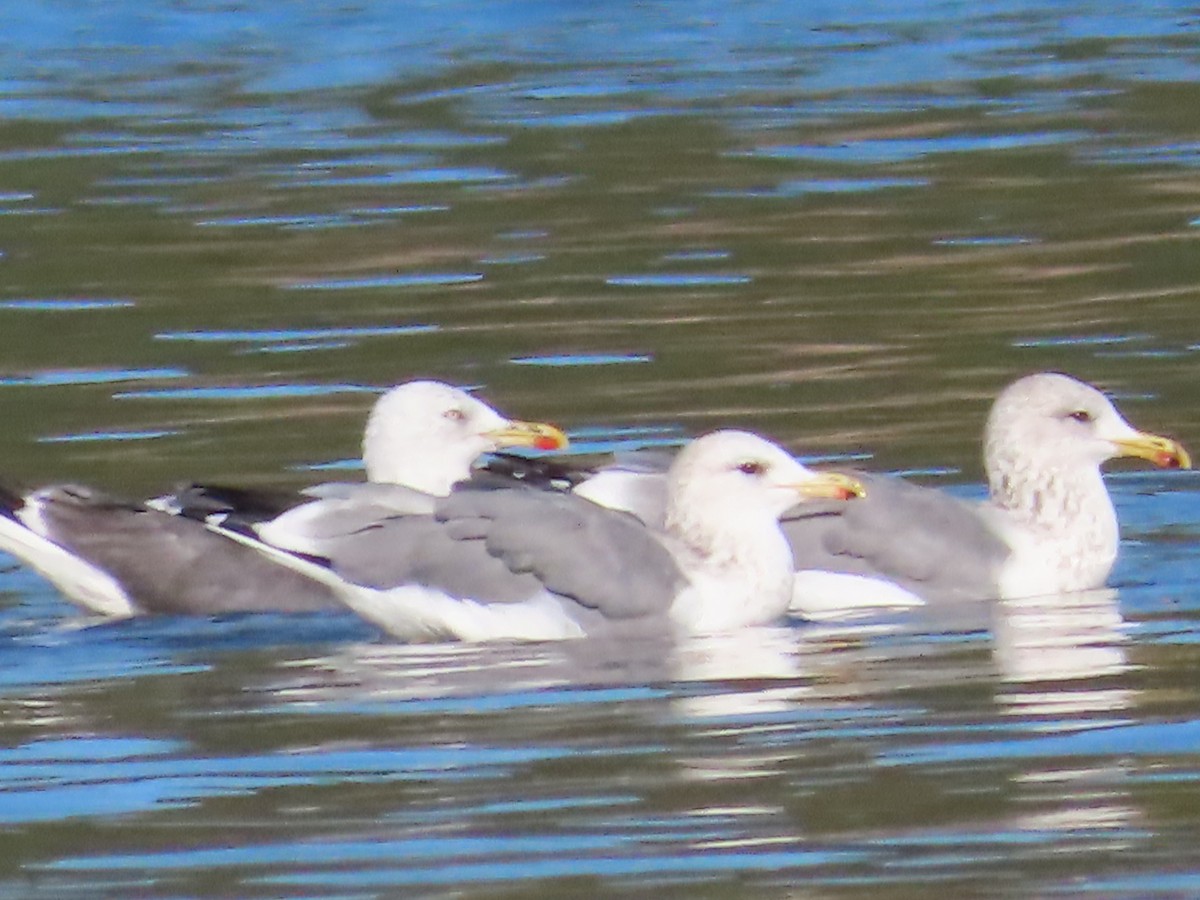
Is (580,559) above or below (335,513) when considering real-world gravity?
below

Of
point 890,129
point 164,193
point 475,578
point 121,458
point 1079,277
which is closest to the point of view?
point 475,578

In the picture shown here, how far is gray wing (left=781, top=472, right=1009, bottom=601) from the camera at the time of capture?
12.3m

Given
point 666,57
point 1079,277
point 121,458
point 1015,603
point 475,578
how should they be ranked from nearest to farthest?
1. point 475,578
2. point 1015,603
3. point 121,458
4. point 1079,277
5. point 666,57

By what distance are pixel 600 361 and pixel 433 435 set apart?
325 centimetres

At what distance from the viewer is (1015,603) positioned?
1238 cm

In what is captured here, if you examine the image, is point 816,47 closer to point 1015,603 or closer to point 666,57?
point 666,57

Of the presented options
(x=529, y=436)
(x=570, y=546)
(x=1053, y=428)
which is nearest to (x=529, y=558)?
(x=570, y=546)

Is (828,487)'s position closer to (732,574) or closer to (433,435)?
(732,574)

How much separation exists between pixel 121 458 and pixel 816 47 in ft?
Answer: 54.4

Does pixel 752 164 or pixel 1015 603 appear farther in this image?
pixel 752 164

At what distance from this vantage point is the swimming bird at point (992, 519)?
1232 centimetres

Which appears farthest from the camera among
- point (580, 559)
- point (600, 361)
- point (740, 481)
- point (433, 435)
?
point (600, 361)

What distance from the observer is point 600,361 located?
54.2 feet

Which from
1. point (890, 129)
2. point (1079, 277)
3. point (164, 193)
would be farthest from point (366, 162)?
point (1079, 277)
